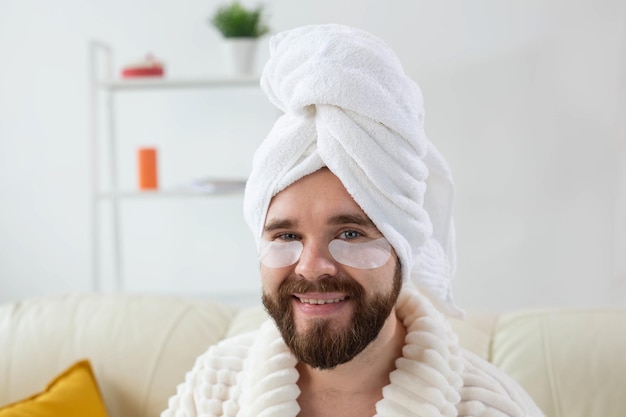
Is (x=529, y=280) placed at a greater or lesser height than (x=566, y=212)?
lesser

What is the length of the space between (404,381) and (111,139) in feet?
8.78

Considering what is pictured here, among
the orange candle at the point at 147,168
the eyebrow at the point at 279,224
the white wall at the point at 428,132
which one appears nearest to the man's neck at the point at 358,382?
the eyebrow at the point at 279,224

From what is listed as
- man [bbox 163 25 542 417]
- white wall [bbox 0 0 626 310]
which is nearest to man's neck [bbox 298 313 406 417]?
man [bbox 163 25 542 417]

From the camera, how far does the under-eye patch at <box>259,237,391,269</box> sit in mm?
1492

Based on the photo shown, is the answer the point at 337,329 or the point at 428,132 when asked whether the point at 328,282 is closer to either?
the point at 337,329

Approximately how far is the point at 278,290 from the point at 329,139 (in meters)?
0.25

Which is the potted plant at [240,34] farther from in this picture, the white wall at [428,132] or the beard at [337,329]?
the beard at [337,329]

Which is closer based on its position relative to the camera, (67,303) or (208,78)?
(67,303)

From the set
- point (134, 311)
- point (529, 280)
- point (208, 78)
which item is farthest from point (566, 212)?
point (134, 311)

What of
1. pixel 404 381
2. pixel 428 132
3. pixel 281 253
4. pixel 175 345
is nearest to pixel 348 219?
pixel 281 253

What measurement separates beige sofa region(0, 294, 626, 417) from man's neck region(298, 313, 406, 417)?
1.33 feet

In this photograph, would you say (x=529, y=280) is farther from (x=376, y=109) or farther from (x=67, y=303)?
(x=376, y=109)

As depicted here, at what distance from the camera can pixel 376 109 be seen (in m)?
1.46

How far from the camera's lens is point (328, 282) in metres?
1.48
